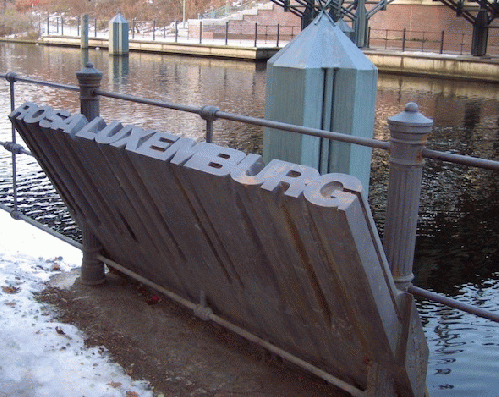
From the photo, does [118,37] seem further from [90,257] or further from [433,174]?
[90,257]

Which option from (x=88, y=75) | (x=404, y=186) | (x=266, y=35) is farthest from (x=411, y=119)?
(x=266, y=35)

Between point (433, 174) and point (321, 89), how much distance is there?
6.71 metres

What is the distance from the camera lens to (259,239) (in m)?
2.72

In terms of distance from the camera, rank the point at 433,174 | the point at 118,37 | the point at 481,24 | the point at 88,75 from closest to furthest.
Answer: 1. the point at 88,75
2. the point at 433,174
3. the point at 481,24
4. the point at 118,37

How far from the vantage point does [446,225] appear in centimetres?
841

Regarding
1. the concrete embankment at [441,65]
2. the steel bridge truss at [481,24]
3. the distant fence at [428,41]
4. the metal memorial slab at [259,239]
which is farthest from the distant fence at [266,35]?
the metal memorial slab at [259,239]

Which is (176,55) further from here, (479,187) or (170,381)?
(170,381)

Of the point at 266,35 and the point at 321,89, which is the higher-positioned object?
the point at 321,89

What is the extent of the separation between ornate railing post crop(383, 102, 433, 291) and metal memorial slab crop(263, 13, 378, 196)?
1.64m

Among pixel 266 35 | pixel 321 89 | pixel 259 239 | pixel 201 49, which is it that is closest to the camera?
pixel 259 239

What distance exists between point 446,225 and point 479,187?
6.80 feet

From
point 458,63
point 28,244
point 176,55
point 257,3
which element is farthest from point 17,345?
point 257,3

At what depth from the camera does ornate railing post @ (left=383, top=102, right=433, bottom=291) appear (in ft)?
8.54

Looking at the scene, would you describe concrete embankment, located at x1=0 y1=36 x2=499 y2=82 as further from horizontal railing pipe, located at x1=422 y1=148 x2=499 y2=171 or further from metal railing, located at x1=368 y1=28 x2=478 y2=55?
horizontal railing pipe, located at x1=422 y1=148 x2=499 y2=171
